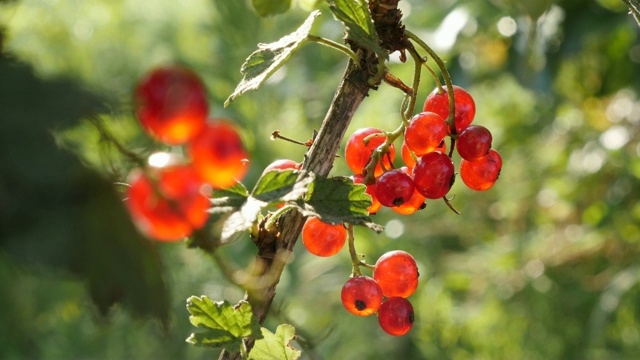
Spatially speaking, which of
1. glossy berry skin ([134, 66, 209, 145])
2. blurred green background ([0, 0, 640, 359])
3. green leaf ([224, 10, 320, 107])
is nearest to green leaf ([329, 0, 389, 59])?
green leaf ([224, 10, 320, 107])

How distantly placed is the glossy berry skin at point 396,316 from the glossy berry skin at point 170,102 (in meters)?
0.25

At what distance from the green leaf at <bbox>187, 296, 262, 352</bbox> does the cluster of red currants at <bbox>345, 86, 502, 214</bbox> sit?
93mm

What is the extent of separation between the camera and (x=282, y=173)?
12.6 inches

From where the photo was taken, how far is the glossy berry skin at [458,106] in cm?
44

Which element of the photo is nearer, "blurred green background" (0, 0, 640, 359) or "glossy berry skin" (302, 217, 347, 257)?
"glossy berry skin" (302, 217, 347, 257)

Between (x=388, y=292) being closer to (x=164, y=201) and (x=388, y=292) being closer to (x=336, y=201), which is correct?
(x=336, y=201)

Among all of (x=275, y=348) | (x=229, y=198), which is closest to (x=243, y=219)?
(x=229, y=198)

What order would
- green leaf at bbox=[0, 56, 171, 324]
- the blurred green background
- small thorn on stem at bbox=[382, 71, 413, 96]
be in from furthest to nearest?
the blurred green background → small thorn on stem at bbox=[382, 71, 413, 96] → green leaf at bbox=[0, 56, 171, 324]

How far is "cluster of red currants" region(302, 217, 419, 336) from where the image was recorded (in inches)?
15.8

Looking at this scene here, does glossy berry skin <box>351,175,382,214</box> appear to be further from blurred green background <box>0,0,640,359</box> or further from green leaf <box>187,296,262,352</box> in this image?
blurred green background <box>0,0,640,359</box>

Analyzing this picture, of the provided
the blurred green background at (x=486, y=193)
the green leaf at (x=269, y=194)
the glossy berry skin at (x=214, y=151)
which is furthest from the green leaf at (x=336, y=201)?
the blurred green background at (x=486, y=193)

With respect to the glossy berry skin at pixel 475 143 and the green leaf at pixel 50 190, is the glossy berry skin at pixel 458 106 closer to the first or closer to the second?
the glossy berry skin at pixel 475 143

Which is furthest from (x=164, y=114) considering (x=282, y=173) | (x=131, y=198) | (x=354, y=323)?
(x=354, y=323)

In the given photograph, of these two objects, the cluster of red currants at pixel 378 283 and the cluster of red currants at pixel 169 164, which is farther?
the cluster of red currants at pixel 378 283
